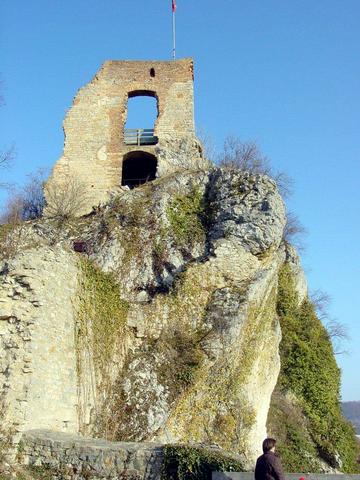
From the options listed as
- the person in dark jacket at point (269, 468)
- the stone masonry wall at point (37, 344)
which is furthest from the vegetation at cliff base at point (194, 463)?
the stone masonry wall at point (37, 344)

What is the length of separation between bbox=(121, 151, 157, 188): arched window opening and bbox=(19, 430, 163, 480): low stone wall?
13.7 metres

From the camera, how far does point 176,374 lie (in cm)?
1218

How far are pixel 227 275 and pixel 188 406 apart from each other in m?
3.70

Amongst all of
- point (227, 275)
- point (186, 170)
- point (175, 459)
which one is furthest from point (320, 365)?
point (175, 459)

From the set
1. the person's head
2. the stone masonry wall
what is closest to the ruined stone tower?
the stone masonry wall

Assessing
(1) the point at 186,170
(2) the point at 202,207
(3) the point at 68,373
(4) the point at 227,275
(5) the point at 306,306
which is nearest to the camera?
(3) the point at 68,373

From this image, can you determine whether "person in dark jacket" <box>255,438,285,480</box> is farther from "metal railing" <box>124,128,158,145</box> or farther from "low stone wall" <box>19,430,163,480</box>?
"metal railing" <box>124,128,158,145</box>

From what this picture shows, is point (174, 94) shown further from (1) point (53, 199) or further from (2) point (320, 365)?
(2) point (320, 365)

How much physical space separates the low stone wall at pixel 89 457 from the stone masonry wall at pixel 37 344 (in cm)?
52

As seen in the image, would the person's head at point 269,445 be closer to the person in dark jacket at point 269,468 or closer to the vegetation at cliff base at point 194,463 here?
the person in dark jacket at point 269,468

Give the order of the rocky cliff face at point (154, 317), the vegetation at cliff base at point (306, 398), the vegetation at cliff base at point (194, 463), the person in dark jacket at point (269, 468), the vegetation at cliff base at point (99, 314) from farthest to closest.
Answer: the vegetation at cliff base at point (306, 398) → the vegetation at cliff base at point (99, 314) → the rocky cliff face at point (154, 317) → the vegetation at cliff base at point (194, 463) → the person in dark jacket at point (269, 468)

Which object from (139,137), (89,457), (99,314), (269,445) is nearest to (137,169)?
(139,137)

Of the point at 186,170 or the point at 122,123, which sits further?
the point at 122,123

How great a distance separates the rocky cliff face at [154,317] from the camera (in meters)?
10.1
